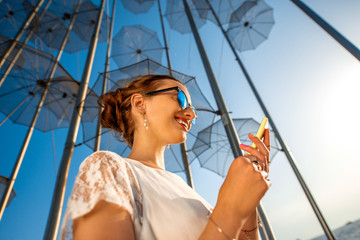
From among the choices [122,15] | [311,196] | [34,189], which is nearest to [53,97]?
[34,189]

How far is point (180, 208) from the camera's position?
0.83 metres

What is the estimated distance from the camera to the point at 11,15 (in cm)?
880

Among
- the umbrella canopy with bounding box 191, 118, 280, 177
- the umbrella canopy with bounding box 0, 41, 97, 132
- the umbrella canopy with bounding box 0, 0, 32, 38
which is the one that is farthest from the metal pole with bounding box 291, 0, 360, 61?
the umbrella canopy with bounding box 0, 0, 32, 38

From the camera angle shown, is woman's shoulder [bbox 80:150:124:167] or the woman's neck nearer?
woman's shoulder [bbox 80:150:124:167]

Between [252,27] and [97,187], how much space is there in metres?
11.7

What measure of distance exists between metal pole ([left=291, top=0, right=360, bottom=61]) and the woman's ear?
2.25 metres

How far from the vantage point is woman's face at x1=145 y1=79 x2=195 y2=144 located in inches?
49.6

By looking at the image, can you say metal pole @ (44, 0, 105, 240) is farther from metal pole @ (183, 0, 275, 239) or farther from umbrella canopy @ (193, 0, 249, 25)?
umbrella canopy @ (193, 0, 249, 25)

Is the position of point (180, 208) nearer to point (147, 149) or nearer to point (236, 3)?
point (147, 149)

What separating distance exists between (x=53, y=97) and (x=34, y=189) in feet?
12.4

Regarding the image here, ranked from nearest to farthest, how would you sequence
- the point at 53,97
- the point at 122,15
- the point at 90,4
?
the point at 53,97
the point at 90,4
the point at 122,15

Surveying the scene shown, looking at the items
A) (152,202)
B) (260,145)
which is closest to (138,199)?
(152,202)

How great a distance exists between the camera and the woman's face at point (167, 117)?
4.13 feet

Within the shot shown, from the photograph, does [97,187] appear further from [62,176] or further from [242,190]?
[62,176]
